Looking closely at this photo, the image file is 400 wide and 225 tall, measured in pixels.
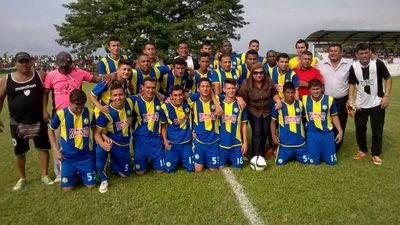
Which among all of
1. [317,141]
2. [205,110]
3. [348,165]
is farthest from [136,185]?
[348,165]

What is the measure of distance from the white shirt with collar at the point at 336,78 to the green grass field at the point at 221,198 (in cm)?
128

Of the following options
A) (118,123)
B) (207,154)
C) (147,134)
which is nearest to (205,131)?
(207,154)

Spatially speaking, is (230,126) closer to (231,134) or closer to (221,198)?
(231,134)

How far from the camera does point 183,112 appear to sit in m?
5.81

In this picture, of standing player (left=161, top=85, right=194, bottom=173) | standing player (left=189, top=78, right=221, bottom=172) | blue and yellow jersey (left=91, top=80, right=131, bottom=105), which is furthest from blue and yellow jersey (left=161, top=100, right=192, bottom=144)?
blue and yellow jersey (left=91, top=80, right=131, bottom=105)

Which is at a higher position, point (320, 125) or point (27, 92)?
point (27, 92)

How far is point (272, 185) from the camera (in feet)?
→ 16.1

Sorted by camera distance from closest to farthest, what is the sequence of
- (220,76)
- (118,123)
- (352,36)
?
(118,123), (220,76), (352,36)

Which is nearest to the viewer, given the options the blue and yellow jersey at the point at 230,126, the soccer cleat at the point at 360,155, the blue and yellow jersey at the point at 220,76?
the blue and yellow jersey at the point at 230,126

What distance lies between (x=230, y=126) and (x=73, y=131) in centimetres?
249

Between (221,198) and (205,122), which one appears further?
(205,122)

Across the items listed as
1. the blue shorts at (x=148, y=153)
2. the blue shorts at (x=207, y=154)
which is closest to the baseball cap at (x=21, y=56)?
the blue shorts at (x=148, y=153)

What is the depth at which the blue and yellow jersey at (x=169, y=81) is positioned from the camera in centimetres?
614

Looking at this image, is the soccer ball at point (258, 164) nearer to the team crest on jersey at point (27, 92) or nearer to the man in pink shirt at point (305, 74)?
the man in pink shirt at point (305, 74)
